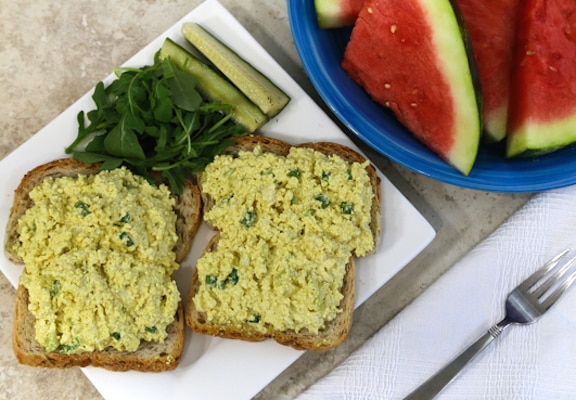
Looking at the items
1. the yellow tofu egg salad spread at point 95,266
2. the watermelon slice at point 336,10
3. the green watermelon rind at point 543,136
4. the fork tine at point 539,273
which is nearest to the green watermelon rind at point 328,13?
the watermelon slice at point 336,10

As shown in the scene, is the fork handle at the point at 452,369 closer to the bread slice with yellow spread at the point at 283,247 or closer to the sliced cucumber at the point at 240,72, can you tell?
the bread slice with yellow spread at the point at 283,247

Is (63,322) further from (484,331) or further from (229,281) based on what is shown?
(484,331)

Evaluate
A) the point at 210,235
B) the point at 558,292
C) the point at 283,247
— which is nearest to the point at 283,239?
the point at 283,247

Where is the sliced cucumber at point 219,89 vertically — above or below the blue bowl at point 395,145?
above

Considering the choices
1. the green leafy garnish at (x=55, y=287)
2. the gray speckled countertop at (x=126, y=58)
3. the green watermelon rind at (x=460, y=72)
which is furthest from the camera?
the gray speckled countertop at (x=126, y=58)

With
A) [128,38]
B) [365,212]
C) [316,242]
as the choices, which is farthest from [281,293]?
[128,38]
